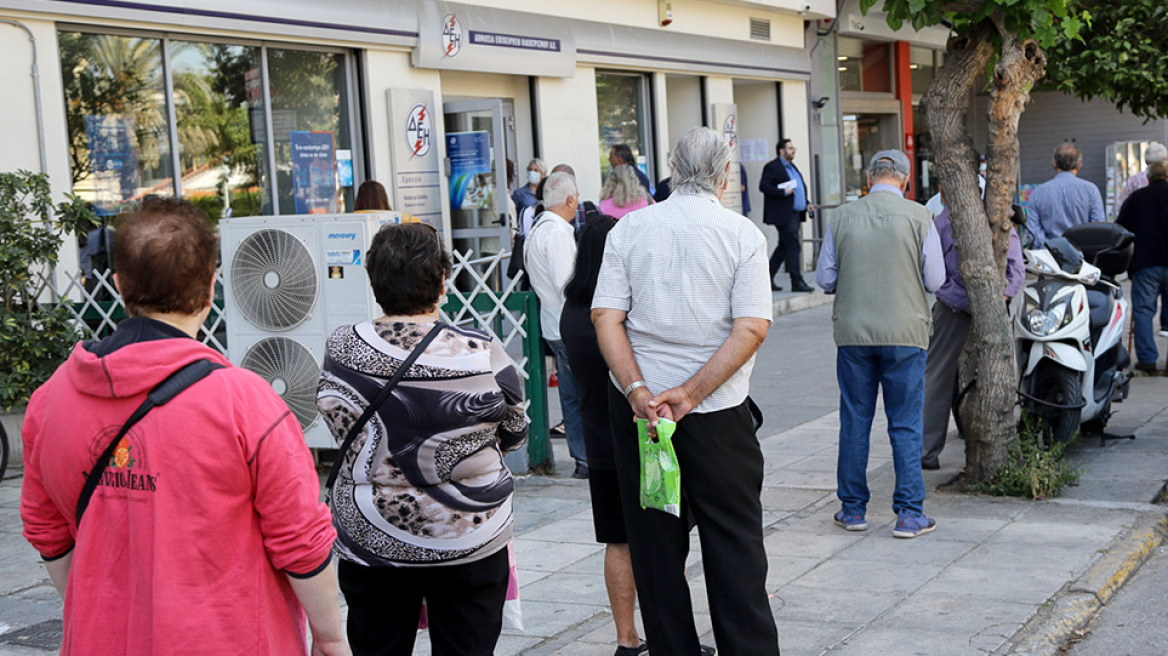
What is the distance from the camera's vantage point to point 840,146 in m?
21.2

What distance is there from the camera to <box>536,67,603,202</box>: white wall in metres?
15.0

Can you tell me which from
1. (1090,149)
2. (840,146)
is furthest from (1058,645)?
(1090,149)

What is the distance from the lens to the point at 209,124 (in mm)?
11477

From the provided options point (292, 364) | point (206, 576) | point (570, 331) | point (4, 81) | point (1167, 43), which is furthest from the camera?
point (1167, 43)

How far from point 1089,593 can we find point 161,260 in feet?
13.7

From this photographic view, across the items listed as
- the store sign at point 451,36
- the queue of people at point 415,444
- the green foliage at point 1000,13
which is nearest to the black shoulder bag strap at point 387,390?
the queue of people at point 415,444

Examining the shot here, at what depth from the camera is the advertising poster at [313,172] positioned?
12.3 m

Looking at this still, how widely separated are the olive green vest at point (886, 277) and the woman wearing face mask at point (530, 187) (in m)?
7.38

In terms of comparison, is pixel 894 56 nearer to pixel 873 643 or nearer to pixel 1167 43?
pixel 1167 43

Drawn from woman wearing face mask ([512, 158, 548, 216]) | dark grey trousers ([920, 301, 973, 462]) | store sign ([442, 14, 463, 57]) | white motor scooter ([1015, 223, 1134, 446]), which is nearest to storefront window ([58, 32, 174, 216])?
store sign ([442, 14, 463, 57])

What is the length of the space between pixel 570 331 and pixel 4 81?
6.45 metres

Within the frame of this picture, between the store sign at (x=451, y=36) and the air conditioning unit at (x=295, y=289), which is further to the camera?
the store sign at (x=451, y=36)

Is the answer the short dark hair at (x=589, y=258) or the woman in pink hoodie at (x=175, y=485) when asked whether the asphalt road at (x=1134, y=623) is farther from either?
the woman in pink hoodie at (x=175, y=485)

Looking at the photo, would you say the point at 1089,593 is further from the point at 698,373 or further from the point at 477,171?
the point at 477,171
